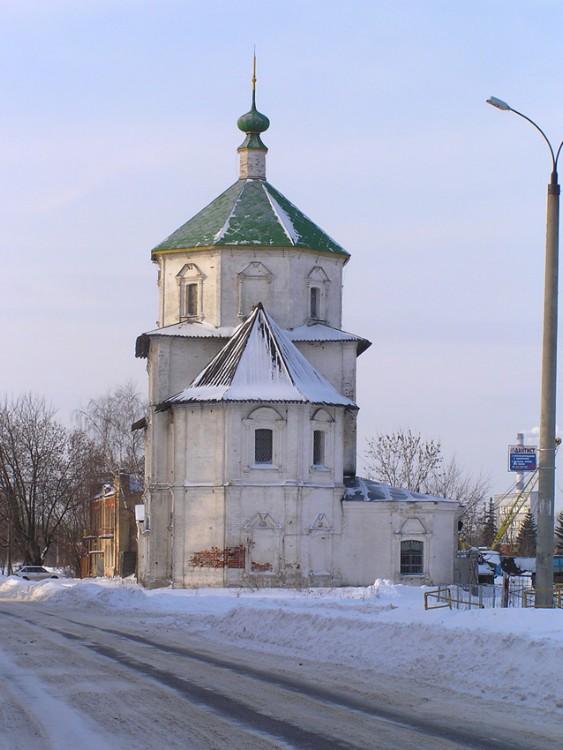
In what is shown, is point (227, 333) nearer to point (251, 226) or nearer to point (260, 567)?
point (251, 226)

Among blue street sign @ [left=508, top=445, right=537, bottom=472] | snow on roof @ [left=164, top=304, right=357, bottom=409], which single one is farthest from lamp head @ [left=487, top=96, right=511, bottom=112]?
blue street sign @ [left=508, top=445, right=537, bottom=472]

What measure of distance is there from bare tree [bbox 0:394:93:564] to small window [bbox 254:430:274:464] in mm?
27616

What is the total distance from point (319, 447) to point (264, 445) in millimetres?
2167

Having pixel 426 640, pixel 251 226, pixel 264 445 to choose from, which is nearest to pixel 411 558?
pixel 264 445

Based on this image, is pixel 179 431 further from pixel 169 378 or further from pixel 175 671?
pixel 175 671

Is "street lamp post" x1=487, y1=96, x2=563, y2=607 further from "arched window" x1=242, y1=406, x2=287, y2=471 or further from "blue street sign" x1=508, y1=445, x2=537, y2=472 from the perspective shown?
"blue street sign" x1=508, y1=445, x2=537, y2=472

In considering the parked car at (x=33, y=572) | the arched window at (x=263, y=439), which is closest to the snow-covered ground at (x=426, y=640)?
the arched window at (x=263, y=439)

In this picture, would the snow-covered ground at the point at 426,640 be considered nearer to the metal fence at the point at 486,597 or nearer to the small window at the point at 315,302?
the metal fence at the point at 486,597

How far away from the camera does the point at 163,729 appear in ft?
36.7

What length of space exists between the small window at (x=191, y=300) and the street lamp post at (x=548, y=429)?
1177 inches

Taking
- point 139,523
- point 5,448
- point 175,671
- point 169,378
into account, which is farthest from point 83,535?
point 175,671

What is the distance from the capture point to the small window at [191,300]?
47281mm

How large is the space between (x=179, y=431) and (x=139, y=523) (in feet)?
32.6

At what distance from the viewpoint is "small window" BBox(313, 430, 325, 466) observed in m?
43.0
